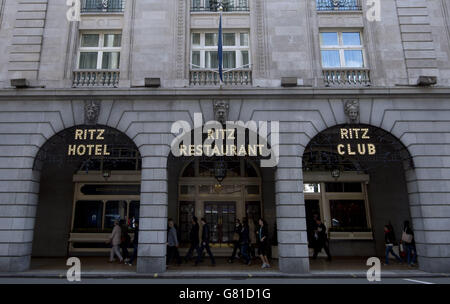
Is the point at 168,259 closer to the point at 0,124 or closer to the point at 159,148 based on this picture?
the point at 159,148

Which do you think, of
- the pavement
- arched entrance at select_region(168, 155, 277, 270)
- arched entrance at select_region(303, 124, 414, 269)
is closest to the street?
the pavement

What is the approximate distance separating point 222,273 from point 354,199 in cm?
980

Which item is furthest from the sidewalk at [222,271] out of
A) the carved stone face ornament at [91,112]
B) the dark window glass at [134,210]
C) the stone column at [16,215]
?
the carved stone face ornament at [91,112]

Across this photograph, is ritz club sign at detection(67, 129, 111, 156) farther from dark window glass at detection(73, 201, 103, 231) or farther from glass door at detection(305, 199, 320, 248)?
glass door at detection(305, 199, 320, 248)

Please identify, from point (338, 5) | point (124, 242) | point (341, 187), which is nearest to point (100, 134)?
point (124, 242)

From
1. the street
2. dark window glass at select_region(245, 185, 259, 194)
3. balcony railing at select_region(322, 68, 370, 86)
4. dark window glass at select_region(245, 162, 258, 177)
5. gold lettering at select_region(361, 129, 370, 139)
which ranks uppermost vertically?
balcony railing at select_region(322, 68, 370, 86)

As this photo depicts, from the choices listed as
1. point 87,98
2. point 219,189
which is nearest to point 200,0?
point 87,98

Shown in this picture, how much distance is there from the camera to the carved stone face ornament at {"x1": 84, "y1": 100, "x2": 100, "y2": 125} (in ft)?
41.0

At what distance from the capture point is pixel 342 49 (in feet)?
45.9

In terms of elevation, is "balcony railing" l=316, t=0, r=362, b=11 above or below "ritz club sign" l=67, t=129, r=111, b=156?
above

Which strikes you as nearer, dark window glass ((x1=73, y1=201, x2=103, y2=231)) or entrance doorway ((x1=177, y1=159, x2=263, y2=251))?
dark window glass ((x1=73, y1=201, x2=103, y2=231))

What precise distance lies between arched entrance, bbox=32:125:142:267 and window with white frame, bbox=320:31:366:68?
10.9 metres

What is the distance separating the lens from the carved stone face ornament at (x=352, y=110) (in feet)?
41.0
